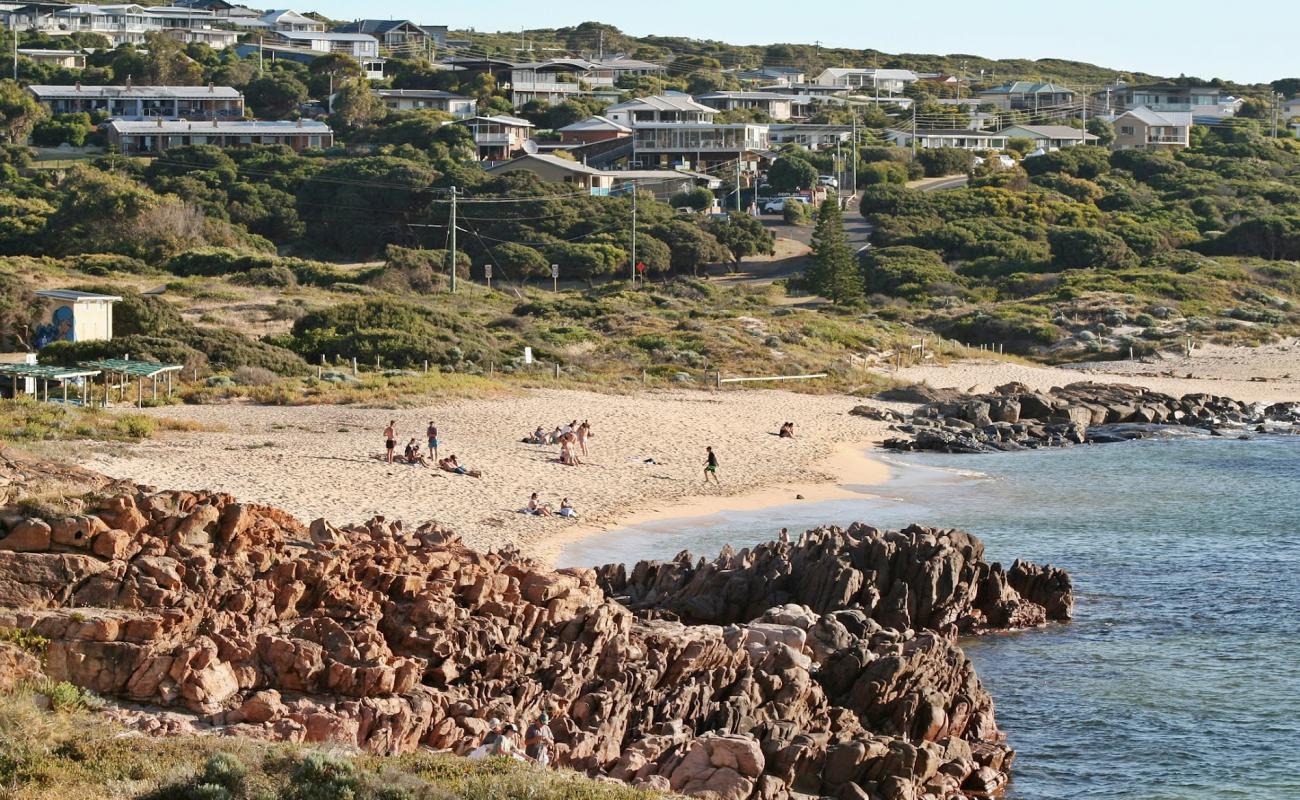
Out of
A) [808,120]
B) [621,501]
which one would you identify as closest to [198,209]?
[621,501]

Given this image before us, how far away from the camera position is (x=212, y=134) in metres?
83.2

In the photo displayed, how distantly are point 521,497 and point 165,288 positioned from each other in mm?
A: 26664

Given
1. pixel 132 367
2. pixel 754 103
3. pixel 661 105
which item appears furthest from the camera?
pixel 754 103

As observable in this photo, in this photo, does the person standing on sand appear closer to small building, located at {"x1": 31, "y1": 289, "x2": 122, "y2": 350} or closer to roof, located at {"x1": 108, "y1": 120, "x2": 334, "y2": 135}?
small building, located at {"x1": 31, "y1": 289, "x2": 122, "y2": 350}

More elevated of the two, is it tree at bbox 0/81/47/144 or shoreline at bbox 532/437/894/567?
tree at bbox 0/81/47/144

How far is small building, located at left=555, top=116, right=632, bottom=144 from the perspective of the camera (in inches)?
3602

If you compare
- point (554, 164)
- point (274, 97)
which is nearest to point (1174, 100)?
point (554, 164)

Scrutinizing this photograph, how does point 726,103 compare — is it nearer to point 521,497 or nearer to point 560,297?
point 560,297

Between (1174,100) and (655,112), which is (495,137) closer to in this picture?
(655,112)

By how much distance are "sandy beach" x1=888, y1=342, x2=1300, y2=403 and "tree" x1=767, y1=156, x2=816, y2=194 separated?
33.7 meters

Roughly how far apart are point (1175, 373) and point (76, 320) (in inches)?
1248

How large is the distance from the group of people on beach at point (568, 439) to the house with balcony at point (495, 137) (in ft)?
183

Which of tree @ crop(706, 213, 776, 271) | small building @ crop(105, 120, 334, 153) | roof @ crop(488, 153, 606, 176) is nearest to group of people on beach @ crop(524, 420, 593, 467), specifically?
tree @ crop(706, 213, 776, 271)

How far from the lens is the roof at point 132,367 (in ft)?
104
